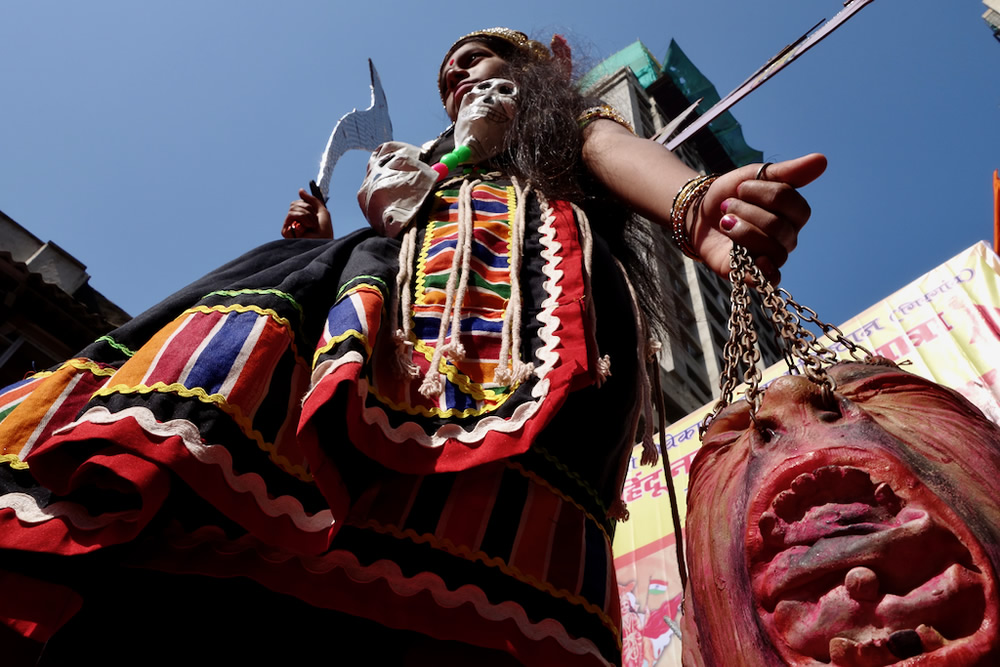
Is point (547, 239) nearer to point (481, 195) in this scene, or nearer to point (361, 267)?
point (481, 195)

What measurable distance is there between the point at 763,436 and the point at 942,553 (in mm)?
192

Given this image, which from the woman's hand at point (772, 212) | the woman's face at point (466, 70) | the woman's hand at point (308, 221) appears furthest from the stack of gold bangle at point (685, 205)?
the woman's hand at point (308, 221)

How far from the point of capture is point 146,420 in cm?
92

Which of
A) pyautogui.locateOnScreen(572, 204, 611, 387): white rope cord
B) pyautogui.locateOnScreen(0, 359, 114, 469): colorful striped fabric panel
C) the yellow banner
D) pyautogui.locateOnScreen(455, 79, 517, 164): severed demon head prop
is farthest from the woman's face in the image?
the yellow banner

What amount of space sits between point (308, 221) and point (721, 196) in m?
1.38

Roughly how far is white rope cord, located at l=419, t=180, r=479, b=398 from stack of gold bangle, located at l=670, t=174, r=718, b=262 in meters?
0.47

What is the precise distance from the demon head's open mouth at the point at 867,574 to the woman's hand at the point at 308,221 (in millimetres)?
1767

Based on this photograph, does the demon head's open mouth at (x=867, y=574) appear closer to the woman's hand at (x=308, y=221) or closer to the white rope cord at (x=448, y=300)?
the white rope cord at (x=448, y=300)

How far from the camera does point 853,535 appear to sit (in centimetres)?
59

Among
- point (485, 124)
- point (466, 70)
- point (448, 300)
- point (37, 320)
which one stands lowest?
point (448, 300)

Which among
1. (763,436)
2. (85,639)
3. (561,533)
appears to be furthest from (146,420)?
(763,436)

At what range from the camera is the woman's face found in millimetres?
2213

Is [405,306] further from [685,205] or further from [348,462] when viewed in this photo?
[685,205]

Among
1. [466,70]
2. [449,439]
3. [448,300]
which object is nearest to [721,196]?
[448,300]
